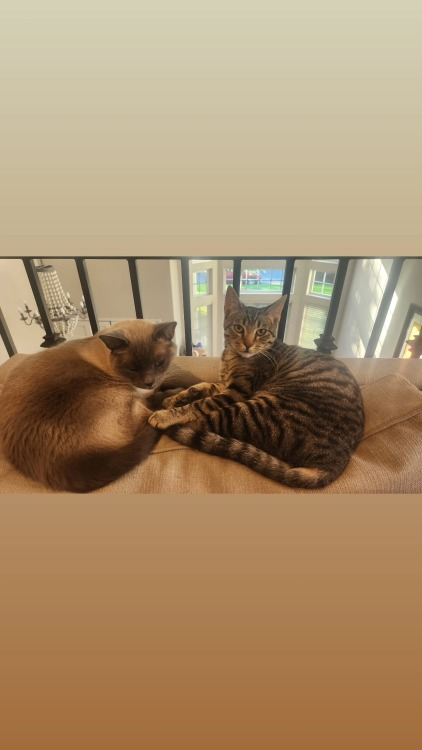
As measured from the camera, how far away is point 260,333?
1.20m

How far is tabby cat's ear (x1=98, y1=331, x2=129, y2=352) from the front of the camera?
0.98 metres

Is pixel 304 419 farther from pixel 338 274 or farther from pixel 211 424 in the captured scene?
pixel 338 274

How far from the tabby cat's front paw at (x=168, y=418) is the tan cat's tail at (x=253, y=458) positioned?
0.7 inches

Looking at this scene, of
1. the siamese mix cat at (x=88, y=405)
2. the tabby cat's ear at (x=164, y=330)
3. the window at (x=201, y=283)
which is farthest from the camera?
the window at (x=201, y=283)

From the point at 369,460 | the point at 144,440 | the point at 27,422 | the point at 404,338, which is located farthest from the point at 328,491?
the point at 404,338

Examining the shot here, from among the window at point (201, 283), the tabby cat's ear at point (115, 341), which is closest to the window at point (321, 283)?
the window at point (201, 283)

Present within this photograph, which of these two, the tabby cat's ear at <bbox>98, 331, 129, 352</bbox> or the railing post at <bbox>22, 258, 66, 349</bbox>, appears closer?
the tabby cat's ear at <bbox>98, 331, 129, 352</bbox>

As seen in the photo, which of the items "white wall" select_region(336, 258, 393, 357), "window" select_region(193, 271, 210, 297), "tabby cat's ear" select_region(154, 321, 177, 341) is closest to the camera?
"tabby cat's ear" select_region(154, 321, 177, 341)

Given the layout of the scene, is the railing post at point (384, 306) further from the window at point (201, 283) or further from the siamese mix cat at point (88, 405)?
the window at point (201, 283)

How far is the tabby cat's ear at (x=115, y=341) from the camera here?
98cm

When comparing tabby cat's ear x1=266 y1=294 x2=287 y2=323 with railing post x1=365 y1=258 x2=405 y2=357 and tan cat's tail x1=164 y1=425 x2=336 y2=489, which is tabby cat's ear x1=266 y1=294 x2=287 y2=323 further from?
tan cat's tail x1=164 y1=425 x2=336 y2=489

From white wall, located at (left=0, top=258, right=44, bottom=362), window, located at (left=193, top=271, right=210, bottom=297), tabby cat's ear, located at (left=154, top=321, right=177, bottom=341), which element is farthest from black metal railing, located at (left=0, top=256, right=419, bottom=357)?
window, located at (left=193, top=271, right=210, bottom=297)

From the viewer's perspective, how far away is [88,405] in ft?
2.90

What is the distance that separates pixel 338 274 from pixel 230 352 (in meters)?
0.50
